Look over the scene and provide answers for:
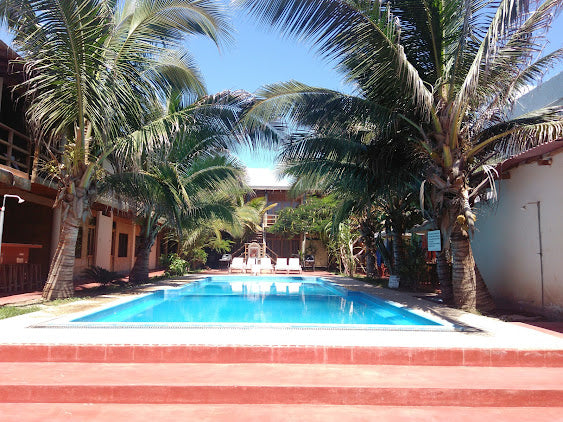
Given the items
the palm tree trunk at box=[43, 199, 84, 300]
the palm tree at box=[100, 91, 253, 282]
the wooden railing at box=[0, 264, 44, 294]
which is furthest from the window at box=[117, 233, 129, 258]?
the palm tree trunk at box=[43, 199, 84, 300]

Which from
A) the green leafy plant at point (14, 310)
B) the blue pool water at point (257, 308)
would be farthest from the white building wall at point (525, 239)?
the green leafy plant at point (14, 310)

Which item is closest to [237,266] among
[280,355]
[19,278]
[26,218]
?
[26,218]

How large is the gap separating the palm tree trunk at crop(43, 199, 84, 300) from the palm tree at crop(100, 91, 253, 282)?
1081mm

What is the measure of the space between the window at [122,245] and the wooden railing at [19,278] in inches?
283

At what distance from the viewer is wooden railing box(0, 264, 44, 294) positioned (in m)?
8.96

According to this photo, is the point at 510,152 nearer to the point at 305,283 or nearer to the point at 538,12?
the point at 538,12

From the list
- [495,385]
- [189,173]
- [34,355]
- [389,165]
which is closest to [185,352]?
[34,355]

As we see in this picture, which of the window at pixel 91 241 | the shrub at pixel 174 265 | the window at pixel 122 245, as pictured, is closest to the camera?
the window at pixel 91 241

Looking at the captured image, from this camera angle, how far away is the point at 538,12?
657 cm

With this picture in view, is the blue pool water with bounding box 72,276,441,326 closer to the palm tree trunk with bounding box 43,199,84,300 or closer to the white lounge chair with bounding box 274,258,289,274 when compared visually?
the palm tree trunk with bounding box 43,199,84,300

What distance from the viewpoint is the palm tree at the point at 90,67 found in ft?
23.6

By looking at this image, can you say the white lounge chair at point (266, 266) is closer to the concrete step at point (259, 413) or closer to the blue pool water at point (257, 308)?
the blue pool water at point (257, 308)

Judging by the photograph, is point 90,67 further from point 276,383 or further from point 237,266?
point 237,266

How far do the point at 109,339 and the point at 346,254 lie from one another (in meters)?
13.3
